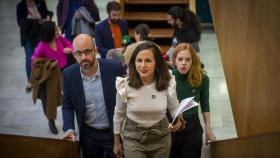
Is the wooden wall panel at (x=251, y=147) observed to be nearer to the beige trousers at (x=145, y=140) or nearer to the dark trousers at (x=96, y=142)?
the beige trousers at (x=145, y=140)

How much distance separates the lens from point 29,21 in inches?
274

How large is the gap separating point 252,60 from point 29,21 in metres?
4.07

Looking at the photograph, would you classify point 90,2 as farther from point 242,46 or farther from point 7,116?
point 242,46

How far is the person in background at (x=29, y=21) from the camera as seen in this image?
275 inches

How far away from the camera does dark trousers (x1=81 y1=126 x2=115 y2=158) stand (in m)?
3.97

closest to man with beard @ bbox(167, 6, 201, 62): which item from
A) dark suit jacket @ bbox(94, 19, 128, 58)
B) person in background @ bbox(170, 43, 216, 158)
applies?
dark suit jacket @ bbox(94, 19, 128, 58)

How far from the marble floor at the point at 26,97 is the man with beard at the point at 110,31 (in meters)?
1.27

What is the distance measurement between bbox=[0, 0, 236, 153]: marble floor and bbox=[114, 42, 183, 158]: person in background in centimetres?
305

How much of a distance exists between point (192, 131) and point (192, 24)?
268cm

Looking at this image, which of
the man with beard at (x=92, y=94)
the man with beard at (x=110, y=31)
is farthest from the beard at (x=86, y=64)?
the man with beard at (x=110, y=31)

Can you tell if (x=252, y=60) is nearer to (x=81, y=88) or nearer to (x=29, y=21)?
(x=81, y=88)

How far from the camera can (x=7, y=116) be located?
283 inches

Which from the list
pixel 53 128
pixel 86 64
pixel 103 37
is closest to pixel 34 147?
pixel 86 64

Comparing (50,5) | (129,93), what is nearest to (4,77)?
(50,5)
